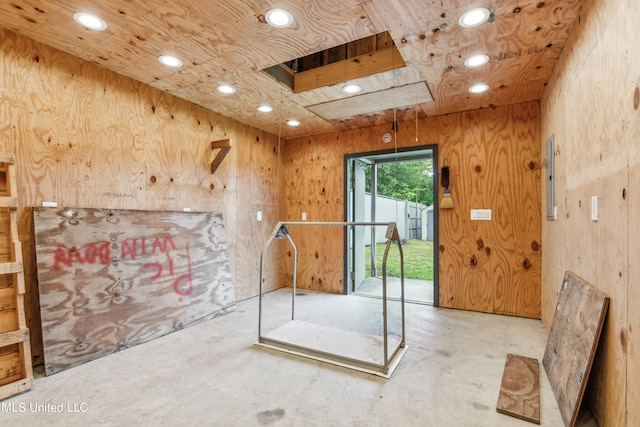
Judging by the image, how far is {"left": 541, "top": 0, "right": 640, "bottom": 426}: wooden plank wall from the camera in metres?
1.24

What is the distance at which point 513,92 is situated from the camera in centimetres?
302

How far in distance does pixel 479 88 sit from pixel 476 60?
1.95ft

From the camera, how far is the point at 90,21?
1.96m

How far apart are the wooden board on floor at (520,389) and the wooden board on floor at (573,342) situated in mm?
98

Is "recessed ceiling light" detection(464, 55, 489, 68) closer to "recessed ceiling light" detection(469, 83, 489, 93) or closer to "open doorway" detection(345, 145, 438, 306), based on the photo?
"recessed ceiling light" detection(469, 83, 489, 93)

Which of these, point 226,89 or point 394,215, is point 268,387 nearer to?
point 226,89

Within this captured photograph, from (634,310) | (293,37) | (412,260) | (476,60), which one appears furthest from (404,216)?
(634,310)

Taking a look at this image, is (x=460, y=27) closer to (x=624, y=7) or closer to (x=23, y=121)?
(x=624, y=7)

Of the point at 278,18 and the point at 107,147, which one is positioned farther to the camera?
the point at 107,147

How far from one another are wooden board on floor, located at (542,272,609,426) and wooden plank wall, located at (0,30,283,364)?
10.7 ft

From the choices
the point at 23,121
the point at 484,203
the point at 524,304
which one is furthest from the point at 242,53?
the point at 524,304

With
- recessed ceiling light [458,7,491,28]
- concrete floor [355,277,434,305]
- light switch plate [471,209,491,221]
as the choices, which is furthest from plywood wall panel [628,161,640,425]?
concrete floor [355,277,434,305]

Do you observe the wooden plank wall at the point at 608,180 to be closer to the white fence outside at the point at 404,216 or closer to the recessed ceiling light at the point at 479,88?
the recessed ceiling light at the point at 479,88

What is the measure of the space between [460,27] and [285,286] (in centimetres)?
397
